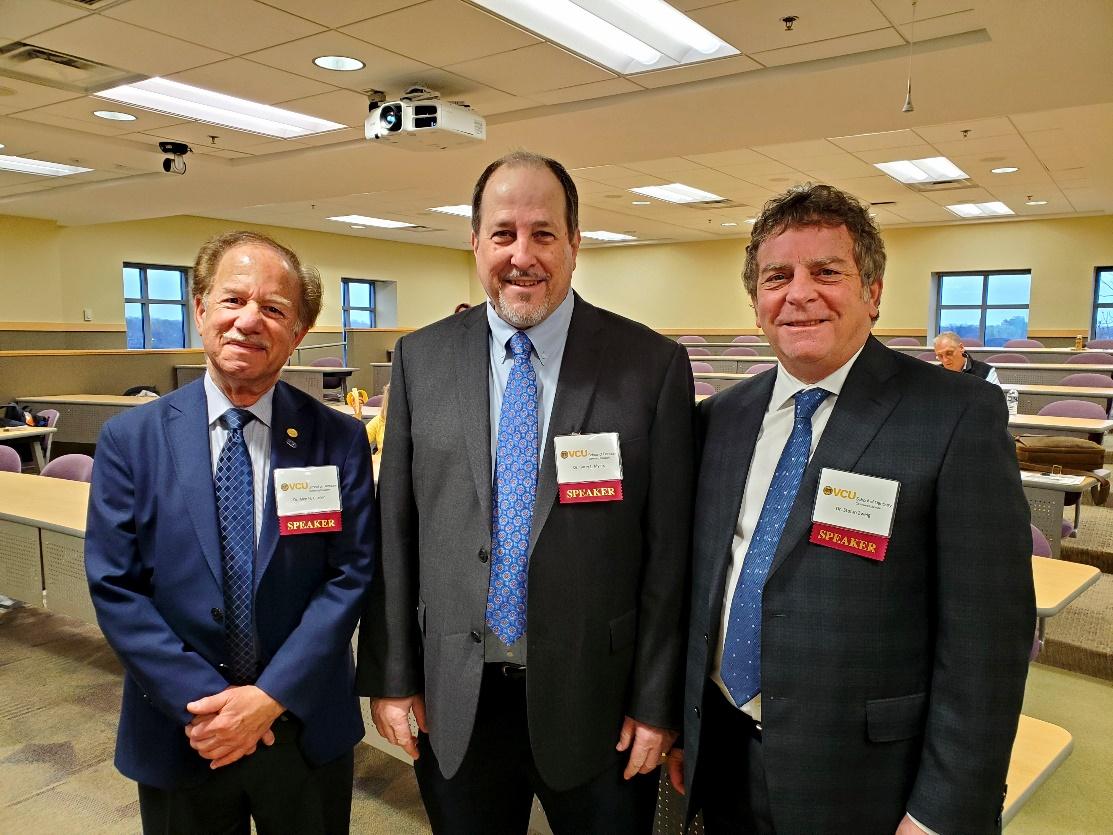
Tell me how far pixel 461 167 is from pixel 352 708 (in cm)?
682

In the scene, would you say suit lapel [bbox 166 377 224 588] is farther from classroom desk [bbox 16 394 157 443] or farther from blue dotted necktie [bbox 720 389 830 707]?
classroom desk [bbox 16 394 157 443]

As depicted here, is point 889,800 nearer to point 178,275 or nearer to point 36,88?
point 36,88

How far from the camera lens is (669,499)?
1.44m

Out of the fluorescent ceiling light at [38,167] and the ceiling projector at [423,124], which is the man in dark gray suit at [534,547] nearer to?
the ceiling projector at [423,124]

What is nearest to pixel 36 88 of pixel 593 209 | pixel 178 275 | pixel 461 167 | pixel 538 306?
pixel 461 167

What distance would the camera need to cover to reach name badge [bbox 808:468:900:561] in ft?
4.02

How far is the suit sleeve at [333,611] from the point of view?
1.49 meters

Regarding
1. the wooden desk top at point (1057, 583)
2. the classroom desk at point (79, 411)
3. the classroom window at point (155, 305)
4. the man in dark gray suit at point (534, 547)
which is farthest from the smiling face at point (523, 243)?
the classroom window at point (155, 305)

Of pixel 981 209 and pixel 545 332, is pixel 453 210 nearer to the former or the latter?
pixel 981 209

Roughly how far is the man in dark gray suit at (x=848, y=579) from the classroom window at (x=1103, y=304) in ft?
47.0

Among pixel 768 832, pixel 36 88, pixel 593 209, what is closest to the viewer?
pixel 768 832

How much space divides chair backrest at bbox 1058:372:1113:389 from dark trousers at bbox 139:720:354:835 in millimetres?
8077

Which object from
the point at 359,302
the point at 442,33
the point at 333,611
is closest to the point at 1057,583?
the point at 333,611

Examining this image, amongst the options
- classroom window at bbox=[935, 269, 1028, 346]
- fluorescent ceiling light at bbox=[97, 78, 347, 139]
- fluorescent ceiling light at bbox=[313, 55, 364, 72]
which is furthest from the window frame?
classroom window at bbox=[935, 269, 1028, 346]
